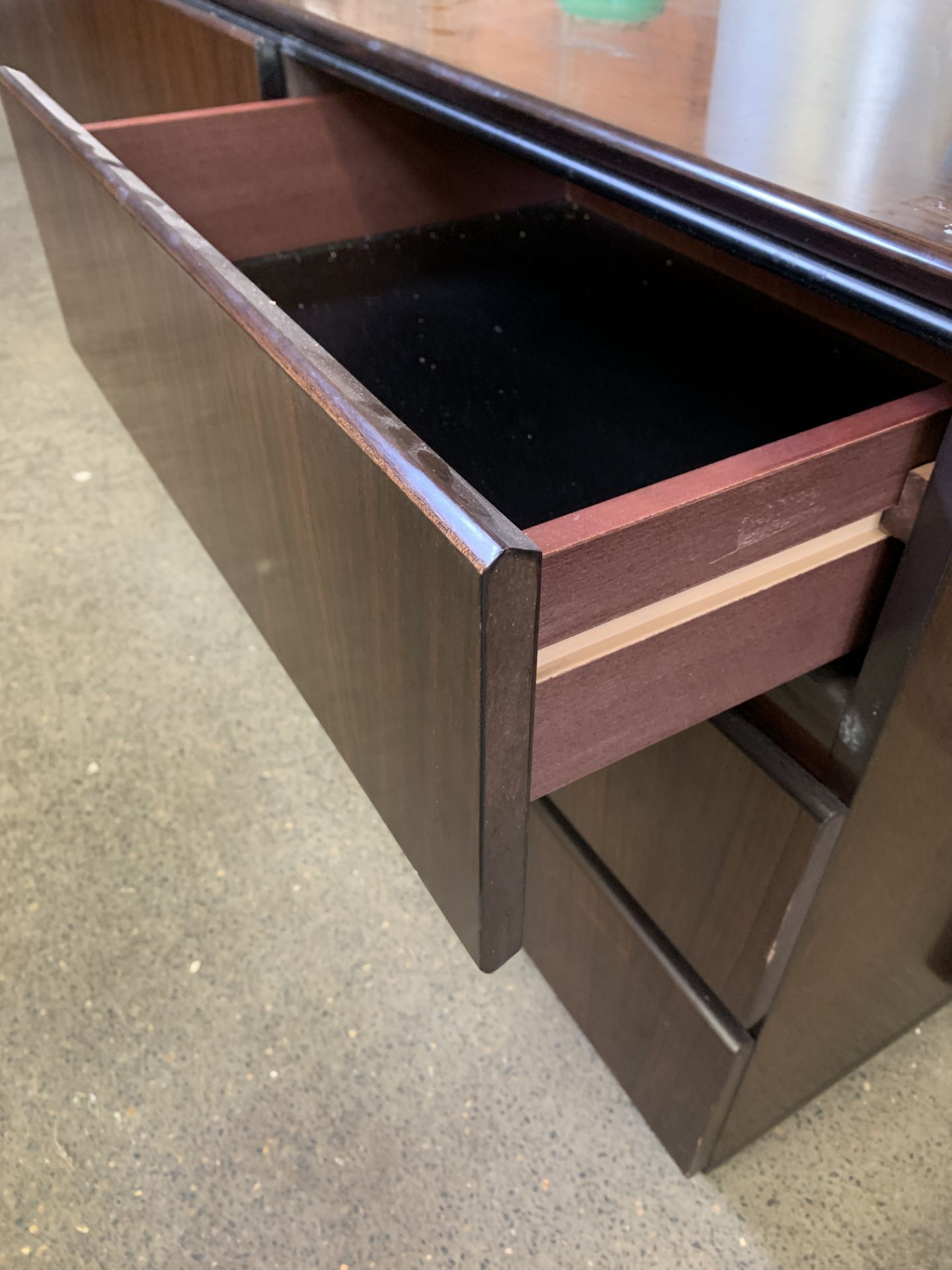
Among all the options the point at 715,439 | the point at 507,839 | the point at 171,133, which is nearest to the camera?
the point at 507,839

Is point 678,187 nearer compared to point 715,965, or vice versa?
point 678,187

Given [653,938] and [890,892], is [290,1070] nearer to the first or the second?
[653,938]

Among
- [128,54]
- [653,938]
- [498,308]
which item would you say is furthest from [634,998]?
[128,54]

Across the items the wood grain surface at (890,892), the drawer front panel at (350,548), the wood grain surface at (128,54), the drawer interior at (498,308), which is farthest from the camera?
the wood grain surface at (128,54)

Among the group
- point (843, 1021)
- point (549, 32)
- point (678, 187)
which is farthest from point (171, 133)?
point (843, 1021)

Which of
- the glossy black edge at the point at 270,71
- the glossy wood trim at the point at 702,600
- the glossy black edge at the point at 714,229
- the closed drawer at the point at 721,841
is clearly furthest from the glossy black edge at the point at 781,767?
the glossy black edge at the point at 270,71

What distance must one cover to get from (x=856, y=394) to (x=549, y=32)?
309mm

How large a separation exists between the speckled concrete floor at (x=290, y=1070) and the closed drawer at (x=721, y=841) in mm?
226

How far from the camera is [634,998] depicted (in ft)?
2.36

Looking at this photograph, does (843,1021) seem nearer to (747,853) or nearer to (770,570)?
(747,853)

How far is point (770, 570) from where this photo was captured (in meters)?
0.41

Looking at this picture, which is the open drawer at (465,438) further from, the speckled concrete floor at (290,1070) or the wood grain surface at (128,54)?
the speckled concrete floor at (290,1070)

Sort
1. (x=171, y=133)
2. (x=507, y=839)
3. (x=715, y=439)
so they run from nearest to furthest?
(x=507, y=839)
(x=715, y=439)
(x=171, y=133)

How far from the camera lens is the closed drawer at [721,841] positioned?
1.69ft
